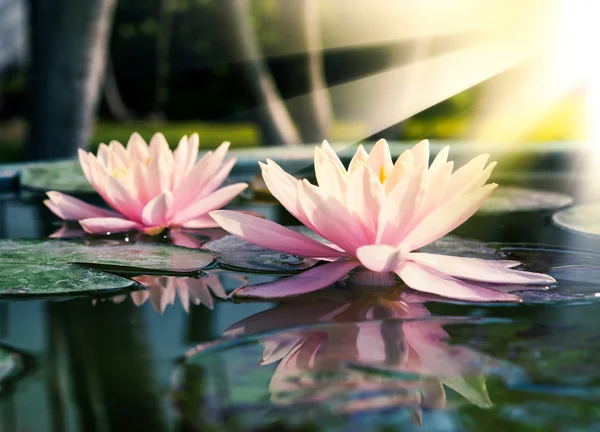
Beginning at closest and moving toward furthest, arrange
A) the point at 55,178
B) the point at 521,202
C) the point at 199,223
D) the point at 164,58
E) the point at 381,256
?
1. the point at 381,256
2. the point at 199,223
3. the point at 521,202
4. the point at 55,178
5. the point at 164,58

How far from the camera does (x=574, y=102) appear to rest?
13.2 m

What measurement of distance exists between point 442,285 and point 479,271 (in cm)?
5

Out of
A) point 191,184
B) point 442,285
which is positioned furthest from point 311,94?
point 442,285

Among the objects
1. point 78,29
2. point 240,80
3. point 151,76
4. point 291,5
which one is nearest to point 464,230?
point 78,29

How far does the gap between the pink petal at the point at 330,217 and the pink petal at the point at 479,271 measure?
0.08 meters

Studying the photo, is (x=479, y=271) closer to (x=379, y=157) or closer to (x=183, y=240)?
(x=379, y=157)

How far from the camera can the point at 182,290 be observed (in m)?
1.04

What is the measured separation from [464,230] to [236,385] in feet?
3.04

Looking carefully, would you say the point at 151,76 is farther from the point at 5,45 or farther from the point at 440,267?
the point at 440,267

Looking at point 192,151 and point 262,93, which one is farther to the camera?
point 262,93

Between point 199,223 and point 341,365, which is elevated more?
point 199,223

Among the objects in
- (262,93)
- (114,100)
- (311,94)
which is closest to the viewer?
(262,93)

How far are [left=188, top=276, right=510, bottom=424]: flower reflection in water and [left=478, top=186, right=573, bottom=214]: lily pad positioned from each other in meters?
0.79

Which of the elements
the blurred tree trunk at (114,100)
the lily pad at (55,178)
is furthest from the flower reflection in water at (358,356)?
the blurred tree trunk at (114,100)
